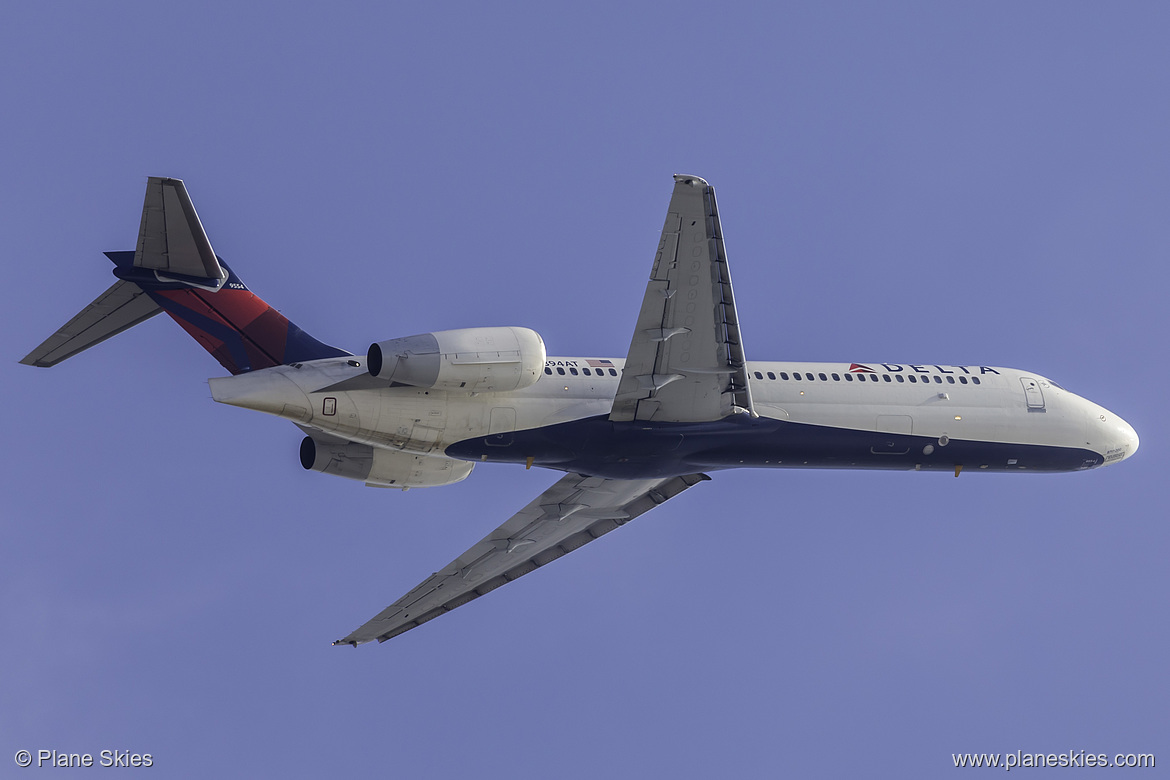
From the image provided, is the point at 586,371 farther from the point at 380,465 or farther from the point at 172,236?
the point at 172,236

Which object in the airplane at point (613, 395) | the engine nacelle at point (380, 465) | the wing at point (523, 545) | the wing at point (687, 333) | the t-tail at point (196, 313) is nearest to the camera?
the wing at point (687, 333)

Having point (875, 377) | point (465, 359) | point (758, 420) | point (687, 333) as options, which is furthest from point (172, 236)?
point (875, 377)

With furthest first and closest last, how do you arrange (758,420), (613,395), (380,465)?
(380,465)
(758,420)
(613,395)

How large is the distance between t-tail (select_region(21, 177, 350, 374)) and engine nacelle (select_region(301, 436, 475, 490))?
257 cm

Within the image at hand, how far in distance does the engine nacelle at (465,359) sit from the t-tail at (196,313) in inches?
87.1

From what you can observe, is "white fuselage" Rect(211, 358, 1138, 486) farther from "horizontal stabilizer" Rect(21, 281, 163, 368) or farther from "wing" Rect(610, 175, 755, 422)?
"horizontal stabilizer" Rect(21, 281, 163, 368)

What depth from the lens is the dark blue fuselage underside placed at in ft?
90.4

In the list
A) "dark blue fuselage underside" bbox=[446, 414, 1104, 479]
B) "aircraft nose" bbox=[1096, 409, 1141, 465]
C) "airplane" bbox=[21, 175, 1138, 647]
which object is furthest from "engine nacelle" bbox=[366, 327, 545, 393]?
"aircraft nose" bbox=[1096, 409, 1141, 465]

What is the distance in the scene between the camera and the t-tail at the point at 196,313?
1040 inches

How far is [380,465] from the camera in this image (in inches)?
1156

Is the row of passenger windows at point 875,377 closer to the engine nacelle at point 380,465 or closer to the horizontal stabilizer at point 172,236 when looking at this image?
the engine nacelle at point 380,465

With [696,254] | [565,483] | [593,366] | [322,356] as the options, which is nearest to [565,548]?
[565,483]

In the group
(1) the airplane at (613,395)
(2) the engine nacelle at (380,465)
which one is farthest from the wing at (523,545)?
(2) the engine nacelle at (380,465)

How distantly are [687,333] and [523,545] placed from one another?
9.96 metres
